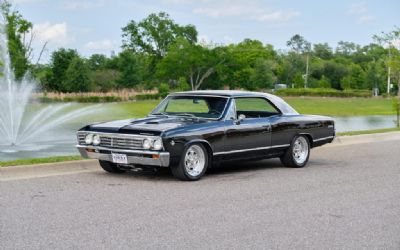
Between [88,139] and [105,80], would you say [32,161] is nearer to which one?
[88,139]

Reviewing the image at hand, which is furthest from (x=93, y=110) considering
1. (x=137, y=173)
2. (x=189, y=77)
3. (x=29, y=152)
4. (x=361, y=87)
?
(x=361, y=87)

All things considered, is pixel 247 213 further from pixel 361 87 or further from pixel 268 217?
pixel 361 87

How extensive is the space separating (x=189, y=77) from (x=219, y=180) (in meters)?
76.7

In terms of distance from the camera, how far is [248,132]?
36.9ft

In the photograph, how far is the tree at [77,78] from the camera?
56344mm

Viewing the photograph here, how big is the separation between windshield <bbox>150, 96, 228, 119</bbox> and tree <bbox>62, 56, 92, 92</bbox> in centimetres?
4550

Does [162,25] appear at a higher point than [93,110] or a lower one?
higher

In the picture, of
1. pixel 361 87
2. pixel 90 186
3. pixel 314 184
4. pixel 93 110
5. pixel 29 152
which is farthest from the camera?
pixel 361 87

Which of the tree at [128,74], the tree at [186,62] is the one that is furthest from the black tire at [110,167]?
the tree at [186,62]

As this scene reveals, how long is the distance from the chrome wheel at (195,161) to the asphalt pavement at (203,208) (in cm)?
22

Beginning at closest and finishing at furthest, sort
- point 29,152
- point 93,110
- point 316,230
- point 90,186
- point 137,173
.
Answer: point 316,230
point 90,186
point 137,173
point 29,152
point 93,110

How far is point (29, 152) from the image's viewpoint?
16.1 meters

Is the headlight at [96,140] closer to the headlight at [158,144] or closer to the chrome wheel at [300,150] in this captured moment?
the headlight at [158,144]

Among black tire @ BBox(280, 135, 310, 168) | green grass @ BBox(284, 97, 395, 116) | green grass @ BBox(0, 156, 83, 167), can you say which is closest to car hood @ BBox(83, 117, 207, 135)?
green grass @ BBox(0, 156, 83, 167)
